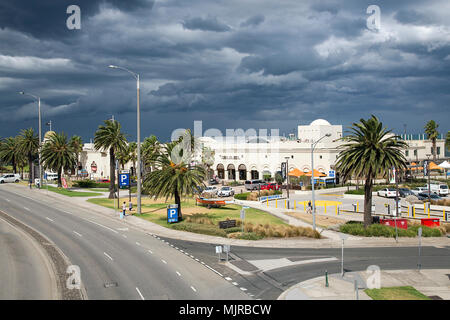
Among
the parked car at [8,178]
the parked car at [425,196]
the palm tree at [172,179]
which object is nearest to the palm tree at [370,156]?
the palm tree at [172,179]

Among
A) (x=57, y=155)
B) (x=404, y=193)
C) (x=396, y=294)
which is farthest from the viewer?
(x=57, y=155)

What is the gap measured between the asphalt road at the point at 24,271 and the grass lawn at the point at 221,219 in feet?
42.2

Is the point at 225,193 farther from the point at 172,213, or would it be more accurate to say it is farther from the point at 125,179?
the point at 172,213

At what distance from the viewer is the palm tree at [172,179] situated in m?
37.5

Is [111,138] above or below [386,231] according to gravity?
above

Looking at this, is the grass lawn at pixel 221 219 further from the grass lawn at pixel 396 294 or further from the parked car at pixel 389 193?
the parked car at pixel 389 193

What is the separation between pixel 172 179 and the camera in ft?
123

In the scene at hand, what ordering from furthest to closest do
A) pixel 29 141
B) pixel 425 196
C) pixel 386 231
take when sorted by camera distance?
pixel 29 141
pixel 425 196
pixel 386 231

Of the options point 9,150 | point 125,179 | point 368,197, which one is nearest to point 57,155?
point 125,179

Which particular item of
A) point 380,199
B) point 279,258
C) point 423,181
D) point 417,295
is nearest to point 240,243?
point 279,258

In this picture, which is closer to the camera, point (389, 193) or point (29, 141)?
point (389, 193)

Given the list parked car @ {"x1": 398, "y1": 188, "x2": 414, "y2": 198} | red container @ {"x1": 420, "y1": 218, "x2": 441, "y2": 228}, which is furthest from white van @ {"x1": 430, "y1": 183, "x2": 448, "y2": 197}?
red container @ {"x1": 420, "y1": 218, "x2": 441, "y2": 228}

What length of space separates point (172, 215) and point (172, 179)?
Answer: 141 inches

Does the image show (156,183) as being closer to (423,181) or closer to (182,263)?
(182,263)
